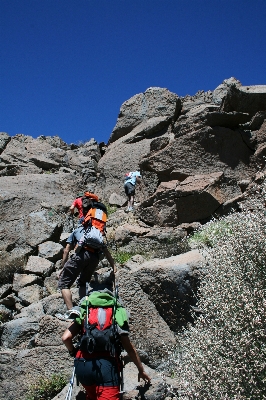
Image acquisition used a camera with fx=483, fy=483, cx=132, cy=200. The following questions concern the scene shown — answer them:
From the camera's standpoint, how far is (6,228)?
12016 mm

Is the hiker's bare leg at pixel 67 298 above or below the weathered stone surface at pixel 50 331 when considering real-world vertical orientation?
above

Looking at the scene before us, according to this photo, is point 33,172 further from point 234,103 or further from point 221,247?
point 221,247

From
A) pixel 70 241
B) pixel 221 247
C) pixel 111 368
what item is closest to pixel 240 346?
pixel 111 368

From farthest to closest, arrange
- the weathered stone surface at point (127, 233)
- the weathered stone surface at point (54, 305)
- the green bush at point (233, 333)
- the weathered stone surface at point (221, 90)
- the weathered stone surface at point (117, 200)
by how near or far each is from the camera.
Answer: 1. the weathered stone surface at point (221, 90)
2. the weathered stone surface at point (117, 200)
3. the weathered stone surface at point (127, 233)
4. the weathered stone surface at point (54, 305)
5. the green bush at point (233, 333)

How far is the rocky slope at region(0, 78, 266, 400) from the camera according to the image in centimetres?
671

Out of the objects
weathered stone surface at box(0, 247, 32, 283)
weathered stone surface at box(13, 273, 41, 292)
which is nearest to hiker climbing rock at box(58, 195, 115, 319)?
weathered stone surface at box(13, 273, 41, 292)

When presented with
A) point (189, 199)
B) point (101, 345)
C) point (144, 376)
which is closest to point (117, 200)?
point (189, 199)

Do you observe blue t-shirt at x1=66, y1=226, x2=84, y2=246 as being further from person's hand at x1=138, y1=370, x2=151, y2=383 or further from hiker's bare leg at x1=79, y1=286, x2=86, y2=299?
person's hand at x1=138, y1=370, x2=151, y2=383

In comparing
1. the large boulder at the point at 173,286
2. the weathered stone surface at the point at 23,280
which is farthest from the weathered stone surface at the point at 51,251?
the large boulder at the point at 173,286

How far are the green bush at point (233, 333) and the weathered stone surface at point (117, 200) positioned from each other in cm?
848

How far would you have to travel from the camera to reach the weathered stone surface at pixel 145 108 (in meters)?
17.1

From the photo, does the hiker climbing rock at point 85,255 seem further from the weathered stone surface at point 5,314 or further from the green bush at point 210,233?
the weathered stone surface at point 5,314

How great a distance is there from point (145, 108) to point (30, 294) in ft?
33.5

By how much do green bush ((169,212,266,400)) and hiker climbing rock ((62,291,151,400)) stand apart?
0.67 meters
